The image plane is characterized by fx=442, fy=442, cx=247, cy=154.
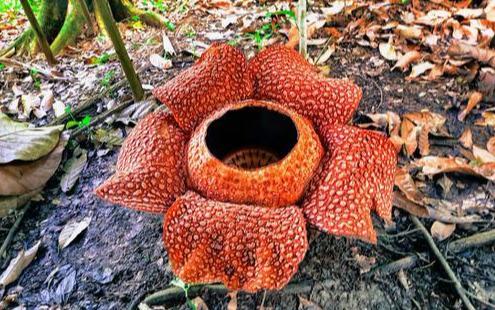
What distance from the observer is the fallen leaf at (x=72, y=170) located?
2089 mm

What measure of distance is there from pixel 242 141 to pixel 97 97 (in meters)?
1.35

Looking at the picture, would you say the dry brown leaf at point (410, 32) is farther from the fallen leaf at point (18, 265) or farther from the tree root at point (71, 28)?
the tree root at point (71, 28)

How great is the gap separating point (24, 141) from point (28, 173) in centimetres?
16

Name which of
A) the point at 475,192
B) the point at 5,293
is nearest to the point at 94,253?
the point at 5,293

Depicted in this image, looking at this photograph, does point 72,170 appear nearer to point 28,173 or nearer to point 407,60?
point 28,173

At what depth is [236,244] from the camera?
1.20m

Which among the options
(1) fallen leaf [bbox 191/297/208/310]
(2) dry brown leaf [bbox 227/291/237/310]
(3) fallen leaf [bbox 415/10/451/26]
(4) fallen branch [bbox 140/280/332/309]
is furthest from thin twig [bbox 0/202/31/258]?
(3) fallen leaf [bbox 415/10/451/26]

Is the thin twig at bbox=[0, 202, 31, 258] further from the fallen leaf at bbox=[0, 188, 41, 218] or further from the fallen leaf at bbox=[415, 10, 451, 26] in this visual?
the fallen leaf at bbox=[415, 10, 451, 26]

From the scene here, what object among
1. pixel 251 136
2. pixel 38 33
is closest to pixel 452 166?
pixel 251 136

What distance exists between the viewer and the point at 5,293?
1.69 meters

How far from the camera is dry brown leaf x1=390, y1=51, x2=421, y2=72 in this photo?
239 centimetres

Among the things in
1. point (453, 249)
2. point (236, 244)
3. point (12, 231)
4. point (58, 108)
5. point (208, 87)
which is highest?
point (208, 87)

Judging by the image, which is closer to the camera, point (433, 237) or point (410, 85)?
point (433, 237)

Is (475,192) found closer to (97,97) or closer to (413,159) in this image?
(413,159)
